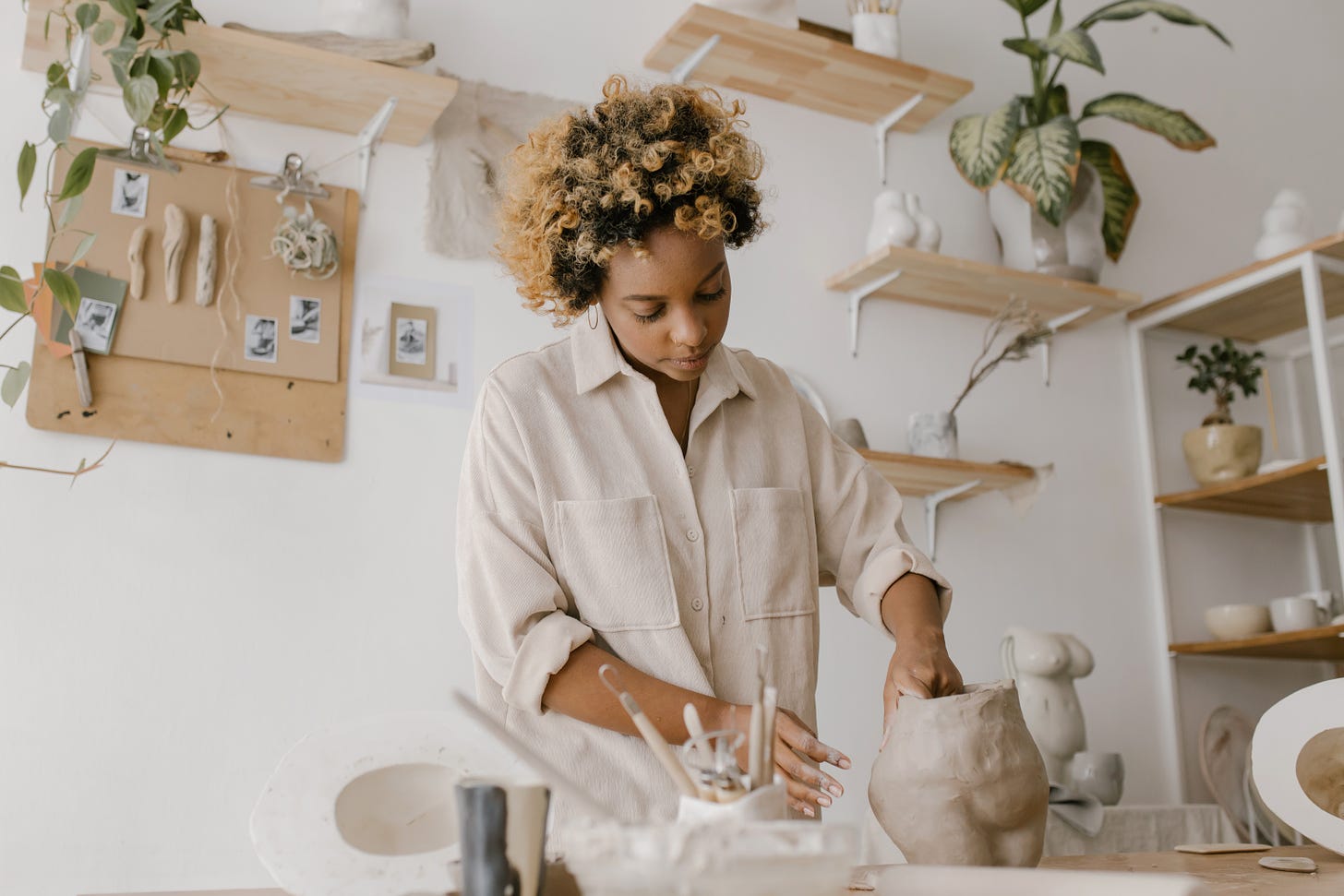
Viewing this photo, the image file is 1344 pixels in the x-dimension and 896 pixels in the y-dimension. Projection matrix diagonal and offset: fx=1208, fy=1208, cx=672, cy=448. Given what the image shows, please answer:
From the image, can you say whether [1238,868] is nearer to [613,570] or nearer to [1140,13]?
[613,570]

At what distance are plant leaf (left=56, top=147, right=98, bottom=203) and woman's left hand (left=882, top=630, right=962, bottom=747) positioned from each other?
5.03 feet

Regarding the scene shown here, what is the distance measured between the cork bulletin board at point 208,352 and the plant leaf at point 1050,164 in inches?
60.9

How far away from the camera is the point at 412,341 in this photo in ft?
8.04

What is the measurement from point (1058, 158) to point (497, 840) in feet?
8.25

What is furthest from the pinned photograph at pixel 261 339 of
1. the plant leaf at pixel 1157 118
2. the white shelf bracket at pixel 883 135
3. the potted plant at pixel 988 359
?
the plant leaf at pixel 1157 118

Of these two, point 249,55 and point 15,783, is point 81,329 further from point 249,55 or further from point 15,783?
point 15,783

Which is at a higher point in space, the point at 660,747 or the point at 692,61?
the point at 692,61

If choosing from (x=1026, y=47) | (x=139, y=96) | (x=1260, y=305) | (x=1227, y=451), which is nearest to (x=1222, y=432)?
(x=1227, y=451)

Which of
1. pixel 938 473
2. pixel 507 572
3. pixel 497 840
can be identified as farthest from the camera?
pixel 938 473

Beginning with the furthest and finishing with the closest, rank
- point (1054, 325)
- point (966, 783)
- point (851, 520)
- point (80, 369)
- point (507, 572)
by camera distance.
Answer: point (1054, 325) → point (80, 369) → point (851, 520) → point (507, 572) → point (966, 783)

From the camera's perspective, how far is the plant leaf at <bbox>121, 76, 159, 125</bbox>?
78.8 inches

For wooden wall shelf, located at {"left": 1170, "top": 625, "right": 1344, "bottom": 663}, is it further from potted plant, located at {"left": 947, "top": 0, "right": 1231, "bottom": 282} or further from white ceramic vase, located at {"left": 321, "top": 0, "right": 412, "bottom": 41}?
white ceramic vase, located at {"left": 321, "top": 0, "right": 412, "bottom": 41}

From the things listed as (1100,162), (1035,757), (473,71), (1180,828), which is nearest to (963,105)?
(1100,162)

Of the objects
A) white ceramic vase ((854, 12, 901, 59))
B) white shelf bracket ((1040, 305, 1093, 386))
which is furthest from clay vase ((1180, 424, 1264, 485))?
white ceramic vase ((854, 12, 901, 59))
